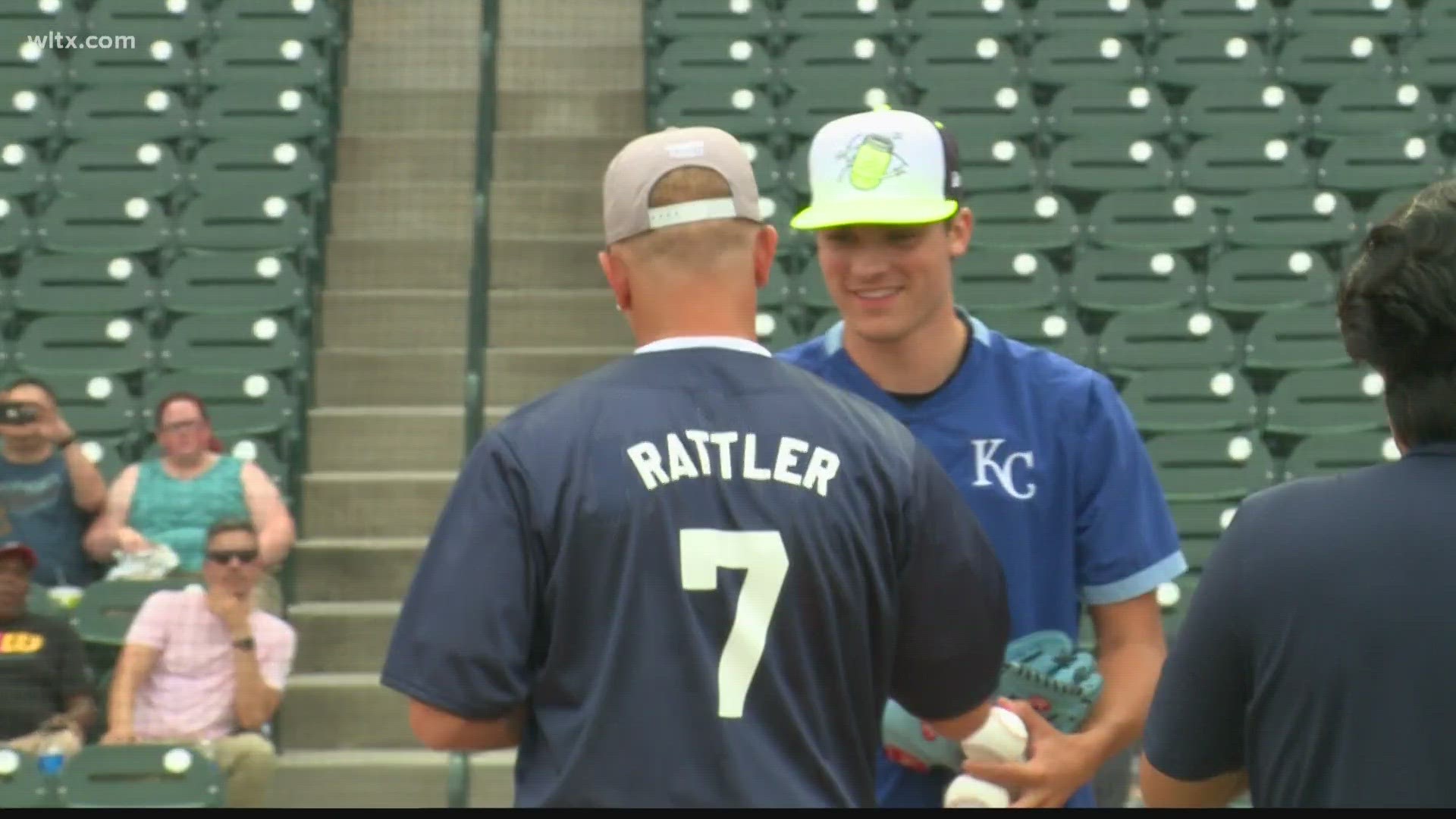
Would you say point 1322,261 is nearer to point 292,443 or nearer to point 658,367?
point 292,443

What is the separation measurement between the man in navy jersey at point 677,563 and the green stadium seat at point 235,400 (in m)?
5.17

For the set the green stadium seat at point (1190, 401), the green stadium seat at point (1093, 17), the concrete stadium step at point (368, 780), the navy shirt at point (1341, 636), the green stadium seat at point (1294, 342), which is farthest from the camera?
the green stadium seat at point (1093, 17)

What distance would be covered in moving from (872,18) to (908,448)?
24.7 feet

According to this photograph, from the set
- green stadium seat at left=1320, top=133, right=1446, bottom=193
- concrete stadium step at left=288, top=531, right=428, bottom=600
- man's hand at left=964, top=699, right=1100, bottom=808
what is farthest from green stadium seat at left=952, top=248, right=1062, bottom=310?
man's hand at left=964, top=699, right=1100, bottom=808

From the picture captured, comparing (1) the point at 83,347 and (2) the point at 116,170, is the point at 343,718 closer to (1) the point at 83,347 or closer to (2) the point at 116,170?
(1) the point at 83,347

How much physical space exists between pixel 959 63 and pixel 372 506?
367 cm

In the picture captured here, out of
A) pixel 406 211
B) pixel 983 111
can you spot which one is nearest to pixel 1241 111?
pixel 983 111

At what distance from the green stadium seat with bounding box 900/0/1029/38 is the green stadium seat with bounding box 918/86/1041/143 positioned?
539 mm

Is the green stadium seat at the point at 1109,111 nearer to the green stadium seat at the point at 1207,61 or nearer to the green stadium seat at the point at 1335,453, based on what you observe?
the green stadium seat at the point at 1207,61

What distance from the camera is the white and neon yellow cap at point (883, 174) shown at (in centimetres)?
281

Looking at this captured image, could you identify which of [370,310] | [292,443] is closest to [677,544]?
[292,443]

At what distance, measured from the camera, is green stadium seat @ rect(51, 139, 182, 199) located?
8547 mm

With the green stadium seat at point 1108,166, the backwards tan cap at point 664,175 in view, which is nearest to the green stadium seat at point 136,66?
the green stadium seat at point 1108,166

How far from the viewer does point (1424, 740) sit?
5.89ft
